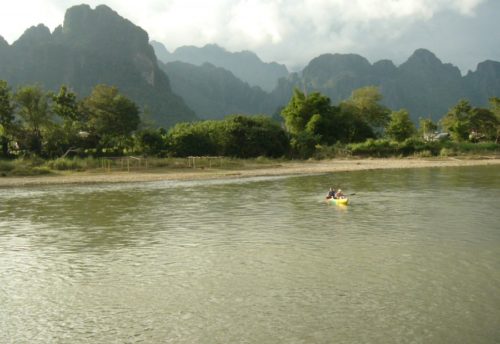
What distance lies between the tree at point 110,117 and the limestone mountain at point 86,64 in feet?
303

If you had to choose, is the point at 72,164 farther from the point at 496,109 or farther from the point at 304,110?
the point at 496,109

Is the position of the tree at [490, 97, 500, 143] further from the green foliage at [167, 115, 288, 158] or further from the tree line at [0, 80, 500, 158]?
the green foliage at [167, 115, 288, 158]

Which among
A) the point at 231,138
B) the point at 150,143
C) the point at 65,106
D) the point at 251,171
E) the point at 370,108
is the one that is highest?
the point at 370,108

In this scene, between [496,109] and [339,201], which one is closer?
[339,201]

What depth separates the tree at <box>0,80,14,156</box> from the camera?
2228 inches

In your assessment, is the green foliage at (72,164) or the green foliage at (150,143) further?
the green foliage at (150,143)

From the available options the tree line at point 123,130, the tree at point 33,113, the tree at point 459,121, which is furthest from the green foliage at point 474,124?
the tree at point 33,113

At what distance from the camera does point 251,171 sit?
178ft

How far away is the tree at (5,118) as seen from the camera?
56.6 m

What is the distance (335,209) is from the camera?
27.1 meters

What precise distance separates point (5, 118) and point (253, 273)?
5215 centimetres

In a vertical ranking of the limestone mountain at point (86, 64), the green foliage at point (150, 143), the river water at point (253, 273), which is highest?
the limestone mountain at point (86, 64)

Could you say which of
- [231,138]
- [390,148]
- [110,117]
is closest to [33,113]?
[110,117]

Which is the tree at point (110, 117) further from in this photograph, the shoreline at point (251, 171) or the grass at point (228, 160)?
the shoreline at point (251, 171)
